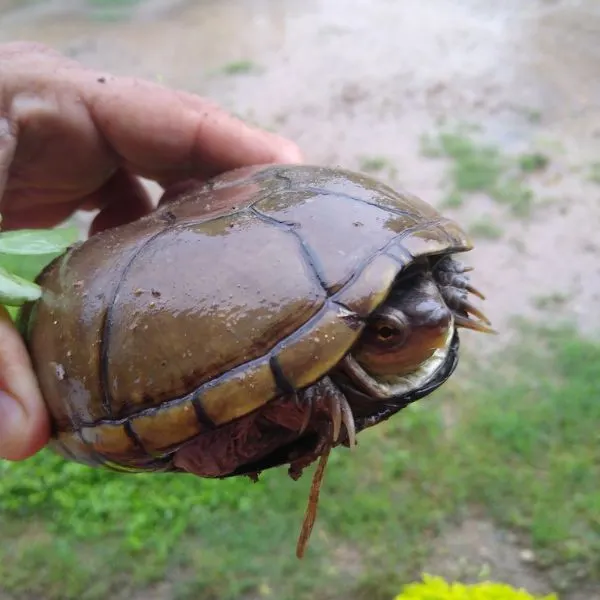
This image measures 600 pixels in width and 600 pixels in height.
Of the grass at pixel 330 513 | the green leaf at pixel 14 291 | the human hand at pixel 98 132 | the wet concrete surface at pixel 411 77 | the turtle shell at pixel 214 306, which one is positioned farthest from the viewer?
the wet concrete surface at pixel 411 77

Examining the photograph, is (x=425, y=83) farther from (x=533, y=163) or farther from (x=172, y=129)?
(x=172, y=129)

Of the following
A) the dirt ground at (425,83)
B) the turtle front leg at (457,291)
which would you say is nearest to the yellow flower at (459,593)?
the turtle front leg at (457,291)

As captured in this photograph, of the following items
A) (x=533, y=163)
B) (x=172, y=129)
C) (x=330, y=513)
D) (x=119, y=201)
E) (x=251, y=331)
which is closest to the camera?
(x=251, y=331)

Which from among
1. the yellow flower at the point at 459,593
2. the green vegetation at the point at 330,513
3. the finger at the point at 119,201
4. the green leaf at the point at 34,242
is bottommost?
the green vegetation at the point at 330,513

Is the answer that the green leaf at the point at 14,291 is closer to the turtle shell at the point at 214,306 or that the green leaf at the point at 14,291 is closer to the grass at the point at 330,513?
the turtle shell at the point at 214,306

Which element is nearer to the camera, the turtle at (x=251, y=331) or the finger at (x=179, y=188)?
the turtle at (x=251, y=331)

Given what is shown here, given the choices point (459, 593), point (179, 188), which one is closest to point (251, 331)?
point (459, 593)
